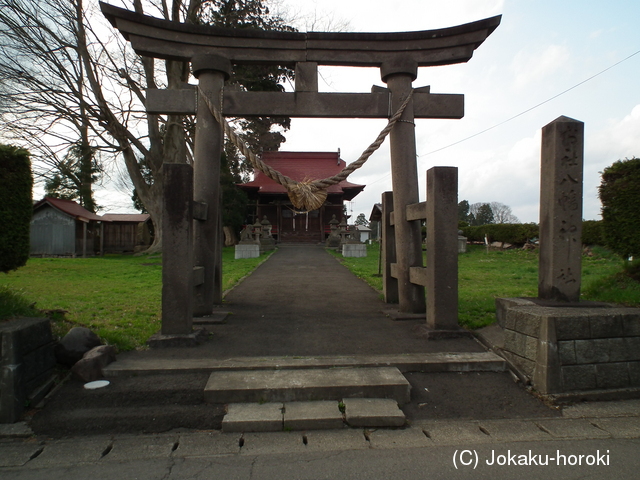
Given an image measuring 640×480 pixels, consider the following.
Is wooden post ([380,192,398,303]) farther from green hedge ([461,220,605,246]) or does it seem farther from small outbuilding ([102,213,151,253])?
small outbuilding ([102,213,151,253])

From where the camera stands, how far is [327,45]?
5.62 m

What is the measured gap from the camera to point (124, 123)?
17.5m

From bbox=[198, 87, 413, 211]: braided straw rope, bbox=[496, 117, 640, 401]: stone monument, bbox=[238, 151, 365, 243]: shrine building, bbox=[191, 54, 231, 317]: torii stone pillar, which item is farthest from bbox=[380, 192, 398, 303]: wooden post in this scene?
bbox=[238, 151, 365, 243]: shrine building

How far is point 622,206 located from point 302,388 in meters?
4.83

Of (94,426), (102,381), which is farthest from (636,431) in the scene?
(102,381)

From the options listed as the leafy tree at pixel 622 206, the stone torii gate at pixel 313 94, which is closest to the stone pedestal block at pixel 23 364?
the stone torii gate at pixel 313 94

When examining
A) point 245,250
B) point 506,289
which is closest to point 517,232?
point 245,250

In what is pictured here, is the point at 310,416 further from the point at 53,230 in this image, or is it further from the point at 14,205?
the point at 53,230

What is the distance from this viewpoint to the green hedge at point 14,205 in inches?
156

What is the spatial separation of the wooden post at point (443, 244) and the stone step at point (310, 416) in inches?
68.5

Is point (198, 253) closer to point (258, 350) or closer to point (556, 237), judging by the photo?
point (258, 350)

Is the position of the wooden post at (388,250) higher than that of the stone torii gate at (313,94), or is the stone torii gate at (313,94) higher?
the stone torii gate at (313,94)

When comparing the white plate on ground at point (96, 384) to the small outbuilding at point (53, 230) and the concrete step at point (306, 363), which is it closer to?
the concrete step at point (306, 363)

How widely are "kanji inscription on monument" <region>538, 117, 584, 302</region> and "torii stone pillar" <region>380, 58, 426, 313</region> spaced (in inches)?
65.3
